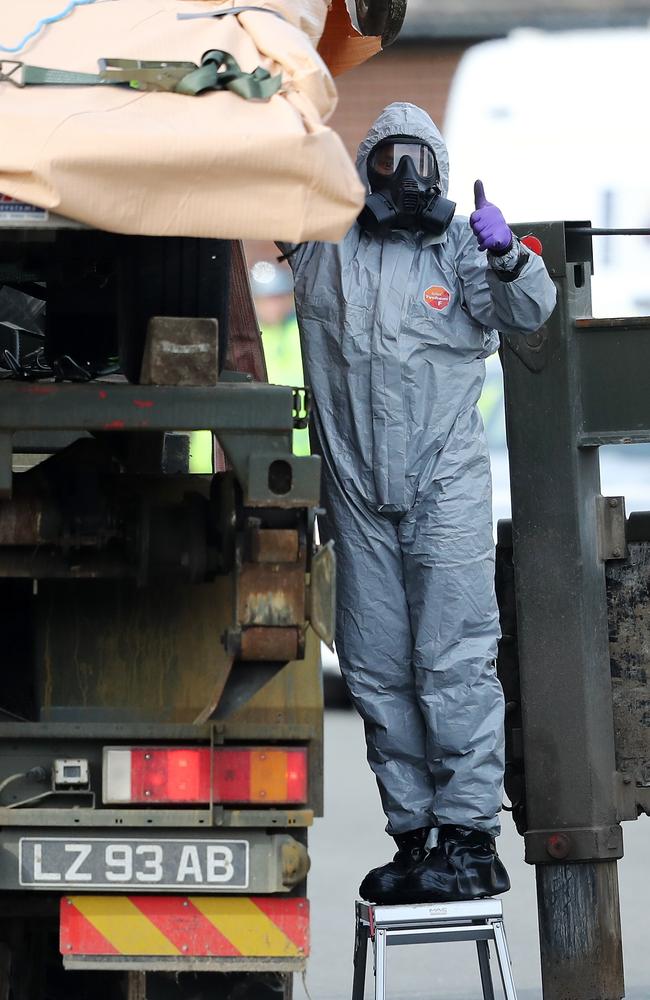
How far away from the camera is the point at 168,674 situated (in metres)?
3.62

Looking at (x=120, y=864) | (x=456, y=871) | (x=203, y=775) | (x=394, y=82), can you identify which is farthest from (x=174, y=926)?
(x=394, y=82)

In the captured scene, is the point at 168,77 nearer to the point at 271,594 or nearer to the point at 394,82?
the point at 271,594

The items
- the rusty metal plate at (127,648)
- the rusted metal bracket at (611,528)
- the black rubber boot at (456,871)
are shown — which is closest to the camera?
the rusty metal plate at (127,648)

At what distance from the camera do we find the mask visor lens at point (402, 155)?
4344 millimetres

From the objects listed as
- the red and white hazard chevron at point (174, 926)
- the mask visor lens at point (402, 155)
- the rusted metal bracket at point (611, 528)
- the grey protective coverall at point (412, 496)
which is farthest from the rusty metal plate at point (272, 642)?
the rusted metal bracket at point (611, 528)

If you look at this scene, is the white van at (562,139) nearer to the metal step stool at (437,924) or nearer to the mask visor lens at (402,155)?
the mask visor lens at (402,155)

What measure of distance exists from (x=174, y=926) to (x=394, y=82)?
13.6m

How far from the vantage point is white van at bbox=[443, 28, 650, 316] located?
14.5 meters

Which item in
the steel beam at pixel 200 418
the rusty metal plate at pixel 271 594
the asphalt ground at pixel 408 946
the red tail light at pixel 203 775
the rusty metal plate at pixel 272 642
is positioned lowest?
the asphalt ground at pixel 408 946

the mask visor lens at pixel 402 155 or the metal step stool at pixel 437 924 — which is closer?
the metal step stool at pixel 437 924

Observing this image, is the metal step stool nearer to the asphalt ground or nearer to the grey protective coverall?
the grey protective coverall

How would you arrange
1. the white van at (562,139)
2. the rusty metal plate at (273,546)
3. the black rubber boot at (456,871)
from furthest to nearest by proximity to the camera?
the white van at (562,139), the black rubber boot at (456,871), the rusty metal plate at (273,546)

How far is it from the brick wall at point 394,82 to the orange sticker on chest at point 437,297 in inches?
451

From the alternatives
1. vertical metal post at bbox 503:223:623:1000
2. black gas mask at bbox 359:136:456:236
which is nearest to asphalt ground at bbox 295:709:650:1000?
vertical metal post at bbox 503:223:623:1000
